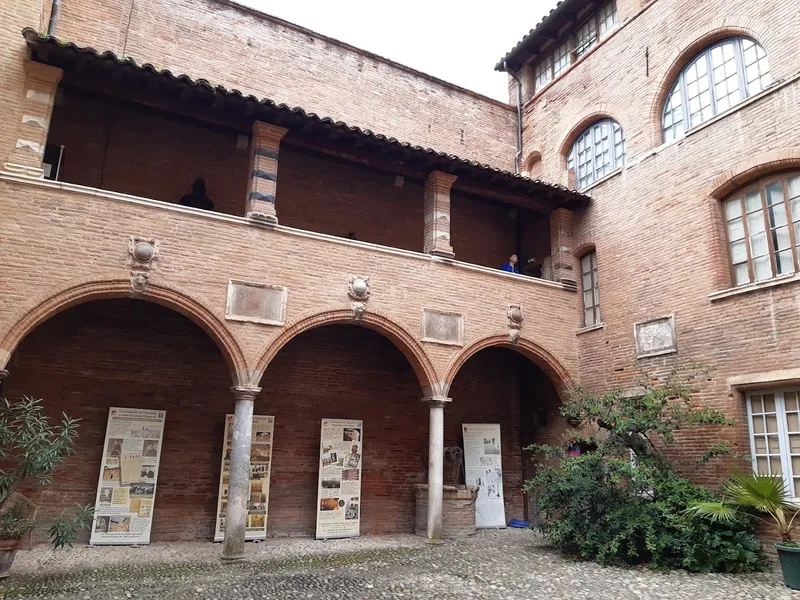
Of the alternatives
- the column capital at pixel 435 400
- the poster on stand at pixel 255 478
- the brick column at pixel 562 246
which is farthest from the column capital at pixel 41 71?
the brick column at pixel 562 246

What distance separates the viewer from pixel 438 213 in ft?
36.5

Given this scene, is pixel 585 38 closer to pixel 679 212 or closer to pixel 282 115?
A: pixel 679 212

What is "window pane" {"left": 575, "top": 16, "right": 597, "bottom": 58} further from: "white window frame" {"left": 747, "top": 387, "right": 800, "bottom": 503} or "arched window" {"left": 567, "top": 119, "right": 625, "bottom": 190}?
"white window frame" {"left": 747, "top": 387, "right": 800, "bottom": 503}

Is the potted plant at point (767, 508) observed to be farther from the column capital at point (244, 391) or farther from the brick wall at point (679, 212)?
the column capital at point (244, 391)

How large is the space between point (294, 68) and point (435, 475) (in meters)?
9.06

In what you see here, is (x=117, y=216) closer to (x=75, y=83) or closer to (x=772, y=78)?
(x=75, y=83)

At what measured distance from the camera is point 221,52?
496 inches

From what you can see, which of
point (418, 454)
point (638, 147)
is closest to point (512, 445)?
point (418, 454)

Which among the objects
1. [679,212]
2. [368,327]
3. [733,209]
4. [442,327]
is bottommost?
[368,327]

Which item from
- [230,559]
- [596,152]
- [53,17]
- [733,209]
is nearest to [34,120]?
[53,17]

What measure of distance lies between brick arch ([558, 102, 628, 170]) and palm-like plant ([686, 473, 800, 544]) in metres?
7.13

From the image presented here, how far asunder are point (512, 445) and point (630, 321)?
12.9 feet

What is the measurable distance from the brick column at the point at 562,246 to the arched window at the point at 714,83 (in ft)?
8.03

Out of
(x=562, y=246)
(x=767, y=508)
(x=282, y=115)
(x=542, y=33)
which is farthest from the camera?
(x=542, y=33)
